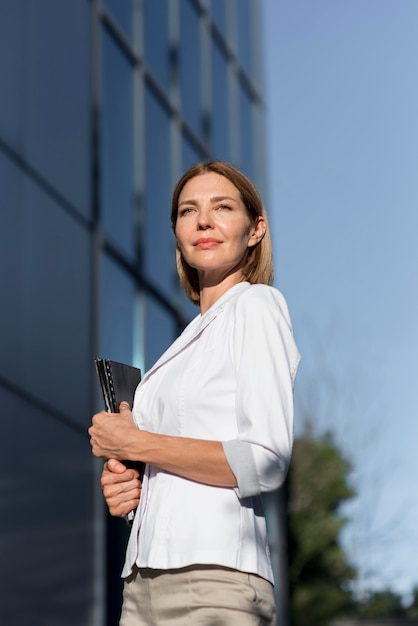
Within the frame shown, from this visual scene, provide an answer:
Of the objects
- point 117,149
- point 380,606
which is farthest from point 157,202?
point 380,606

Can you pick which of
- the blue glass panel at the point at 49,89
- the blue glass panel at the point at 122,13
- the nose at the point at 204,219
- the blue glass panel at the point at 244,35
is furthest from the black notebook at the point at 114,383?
the blue glass panel at the point at 244,35

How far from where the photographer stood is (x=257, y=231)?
97.3 inches

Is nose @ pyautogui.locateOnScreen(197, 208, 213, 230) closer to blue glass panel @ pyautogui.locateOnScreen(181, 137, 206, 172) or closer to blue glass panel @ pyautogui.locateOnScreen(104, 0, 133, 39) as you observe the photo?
blue glass panel @ pyautogui.locateOnScreen(104, 0, 133, 39)

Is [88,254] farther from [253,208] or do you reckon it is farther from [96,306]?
[253,208]

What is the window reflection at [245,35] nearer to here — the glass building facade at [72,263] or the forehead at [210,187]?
the glass building facade at [72,263]

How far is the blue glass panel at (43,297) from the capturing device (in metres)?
7.00

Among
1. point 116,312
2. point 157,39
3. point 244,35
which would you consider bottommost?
point 116,312

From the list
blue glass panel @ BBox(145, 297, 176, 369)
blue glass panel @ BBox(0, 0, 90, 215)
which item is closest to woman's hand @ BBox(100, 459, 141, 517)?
blue glass panel @ BBox(0, 0, 90, 215)

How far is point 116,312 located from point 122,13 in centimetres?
260

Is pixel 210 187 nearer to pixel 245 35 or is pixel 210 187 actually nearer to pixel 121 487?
pixel 121 487

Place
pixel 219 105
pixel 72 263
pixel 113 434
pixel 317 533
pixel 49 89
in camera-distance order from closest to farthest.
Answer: pixel 113 434 < pixel 49 89 < pixel 72 263 < pixel 219 105 < pixel 317 533

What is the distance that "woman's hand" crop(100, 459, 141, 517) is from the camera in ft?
7.45

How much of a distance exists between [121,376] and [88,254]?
6.10m

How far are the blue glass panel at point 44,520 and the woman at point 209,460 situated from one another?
178 inches
